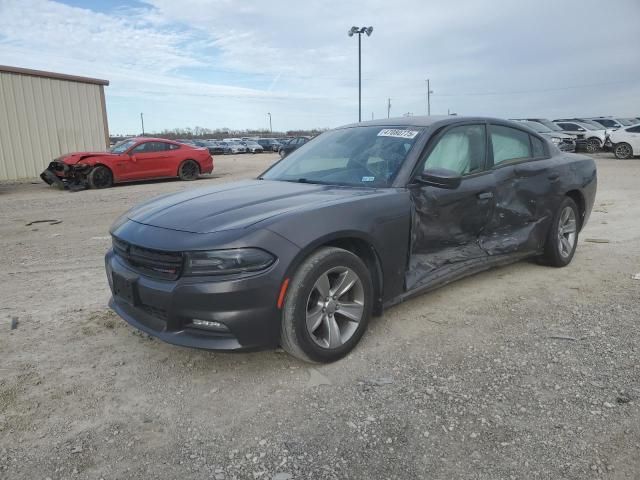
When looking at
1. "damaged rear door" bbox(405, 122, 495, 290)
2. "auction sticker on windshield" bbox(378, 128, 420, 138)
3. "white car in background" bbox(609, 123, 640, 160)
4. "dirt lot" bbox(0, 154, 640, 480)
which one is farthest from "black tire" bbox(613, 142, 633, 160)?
"auction sticker on windshield" bbox(378, 128, 420, 138)

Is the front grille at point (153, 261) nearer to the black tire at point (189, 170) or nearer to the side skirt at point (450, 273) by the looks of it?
the side skirt at point (450, 273)

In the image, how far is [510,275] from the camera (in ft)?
16.0

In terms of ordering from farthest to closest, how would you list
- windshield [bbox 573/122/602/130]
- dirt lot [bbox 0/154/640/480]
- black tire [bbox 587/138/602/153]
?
windshield [bbox 573/122/602/130]
black tire [bbox 587/138/602/153]
dirt lot [bbox 0/154/640/480]

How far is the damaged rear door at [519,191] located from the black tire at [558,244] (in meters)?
0.10

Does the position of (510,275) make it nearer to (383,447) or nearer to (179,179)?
(383,447)

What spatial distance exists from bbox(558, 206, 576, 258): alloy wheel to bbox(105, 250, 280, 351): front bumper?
350 centimetres

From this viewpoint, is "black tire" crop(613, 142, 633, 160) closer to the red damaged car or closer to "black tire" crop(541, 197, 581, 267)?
the red damaged car

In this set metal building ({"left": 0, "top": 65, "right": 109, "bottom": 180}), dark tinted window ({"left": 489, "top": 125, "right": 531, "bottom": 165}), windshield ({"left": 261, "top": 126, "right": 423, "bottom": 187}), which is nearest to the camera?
windshield ({"left": 261, "top": 126, "right": 423, "bottom": 187})

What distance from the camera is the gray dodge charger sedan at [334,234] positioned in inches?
106

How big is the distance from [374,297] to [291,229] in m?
0.88

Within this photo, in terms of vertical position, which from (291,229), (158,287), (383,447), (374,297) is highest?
(291,229)

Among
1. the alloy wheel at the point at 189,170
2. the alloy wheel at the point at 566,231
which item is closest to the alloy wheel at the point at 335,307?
the alloy wheel at the point at 566,231

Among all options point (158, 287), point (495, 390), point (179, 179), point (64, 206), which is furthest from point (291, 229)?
point (179, 179)

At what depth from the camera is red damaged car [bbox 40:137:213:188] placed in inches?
515
